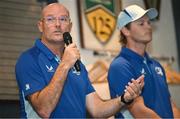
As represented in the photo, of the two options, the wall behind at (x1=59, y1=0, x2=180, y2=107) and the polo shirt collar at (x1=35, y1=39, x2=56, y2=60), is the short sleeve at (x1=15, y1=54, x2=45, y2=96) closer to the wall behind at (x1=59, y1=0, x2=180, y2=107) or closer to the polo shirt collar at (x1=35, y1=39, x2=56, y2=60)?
the polo shirt collar at (x1=35, y1=39, x2=56, y2=60)

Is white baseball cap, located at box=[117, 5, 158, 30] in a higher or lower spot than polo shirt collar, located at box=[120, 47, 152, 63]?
higher

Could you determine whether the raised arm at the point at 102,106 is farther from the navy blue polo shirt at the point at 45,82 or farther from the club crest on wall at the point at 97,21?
the club crest on wall at the point at 97,21

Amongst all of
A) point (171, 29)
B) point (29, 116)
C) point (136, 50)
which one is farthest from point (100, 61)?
point (29, 116)

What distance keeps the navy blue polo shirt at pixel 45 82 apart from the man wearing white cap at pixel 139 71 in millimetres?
384

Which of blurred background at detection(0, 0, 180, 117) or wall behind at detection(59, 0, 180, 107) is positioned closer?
blurred background at detection(0, 0, 180, 117)

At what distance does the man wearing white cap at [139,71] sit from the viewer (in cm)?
256

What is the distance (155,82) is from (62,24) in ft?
2.45

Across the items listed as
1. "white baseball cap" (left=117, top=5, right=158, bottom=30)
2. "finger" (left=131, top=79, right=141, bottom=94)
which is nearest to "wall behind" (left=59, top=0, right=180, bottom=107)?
"white baseball cap" (left=117, top=5, right=158, bottom=30)

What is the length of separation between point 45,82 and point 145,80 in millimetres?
737

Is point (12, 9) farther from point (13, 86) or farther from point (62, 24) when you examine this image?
point (62, 24)

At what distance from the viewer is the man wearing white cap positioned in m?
2.56

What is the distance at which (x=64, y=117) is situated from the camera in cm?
216

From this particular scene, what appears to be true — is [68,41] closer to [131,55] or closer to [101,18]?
[131,55]

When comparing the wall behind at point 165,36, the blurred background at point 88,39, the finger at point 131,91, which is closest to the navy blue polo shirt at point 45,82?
the finger at point 131,91
